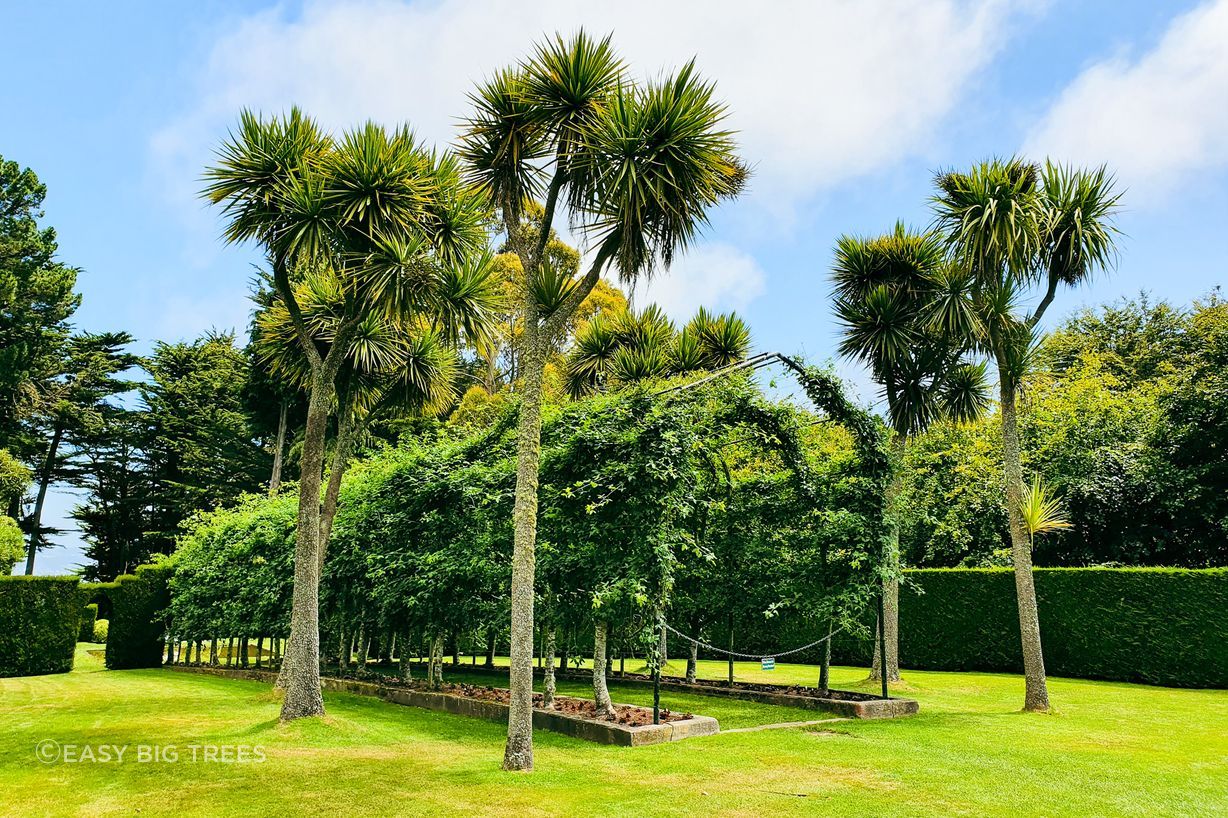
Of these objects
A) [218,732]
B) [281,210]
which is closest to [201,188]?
[281,210]

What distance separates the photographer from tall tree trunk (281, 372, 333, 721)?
32.2 ft

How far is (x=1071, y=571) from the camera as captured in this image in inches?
648

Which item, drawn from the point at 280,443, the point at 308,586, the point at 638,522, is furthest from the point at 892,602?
the point at 280,443

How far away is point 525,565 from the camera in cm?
773

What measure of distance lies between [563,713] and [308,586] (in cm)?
369

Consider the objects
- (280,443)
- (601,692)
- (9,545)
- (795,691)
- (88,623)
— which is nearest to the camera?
(601,692)

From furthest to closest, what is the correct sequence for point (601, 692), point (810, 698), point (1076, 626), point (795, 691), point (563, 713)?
point (1076, 626) < point (795, 691) < point (810, 698) < point (563, 713) < point (601, 692)

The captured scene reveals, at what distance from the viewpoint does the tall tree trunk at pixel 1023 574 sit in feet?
37.0

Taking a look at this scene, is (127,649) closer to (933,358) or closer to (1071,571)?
(933,358)

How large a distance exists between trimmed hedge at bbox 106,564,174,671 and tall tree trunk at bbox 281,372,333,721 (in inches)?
504

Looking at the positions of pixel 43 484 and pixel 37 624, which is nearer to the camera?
pixel 37 624

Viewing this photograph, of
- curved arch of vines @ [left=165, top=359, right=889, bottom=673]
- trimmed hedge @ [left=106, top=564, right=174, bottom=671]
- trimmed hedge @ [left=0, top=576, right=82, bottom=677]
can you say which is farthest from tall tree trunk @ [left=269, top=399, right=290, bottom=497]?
curved arch of vines @ [left=165, top=359, right=889, bottom=673]

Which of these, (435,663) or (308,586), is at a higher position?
(308,586)

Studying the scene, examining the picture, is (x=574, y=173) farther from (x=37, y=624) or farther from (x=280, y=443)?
(x=280, y=443)
